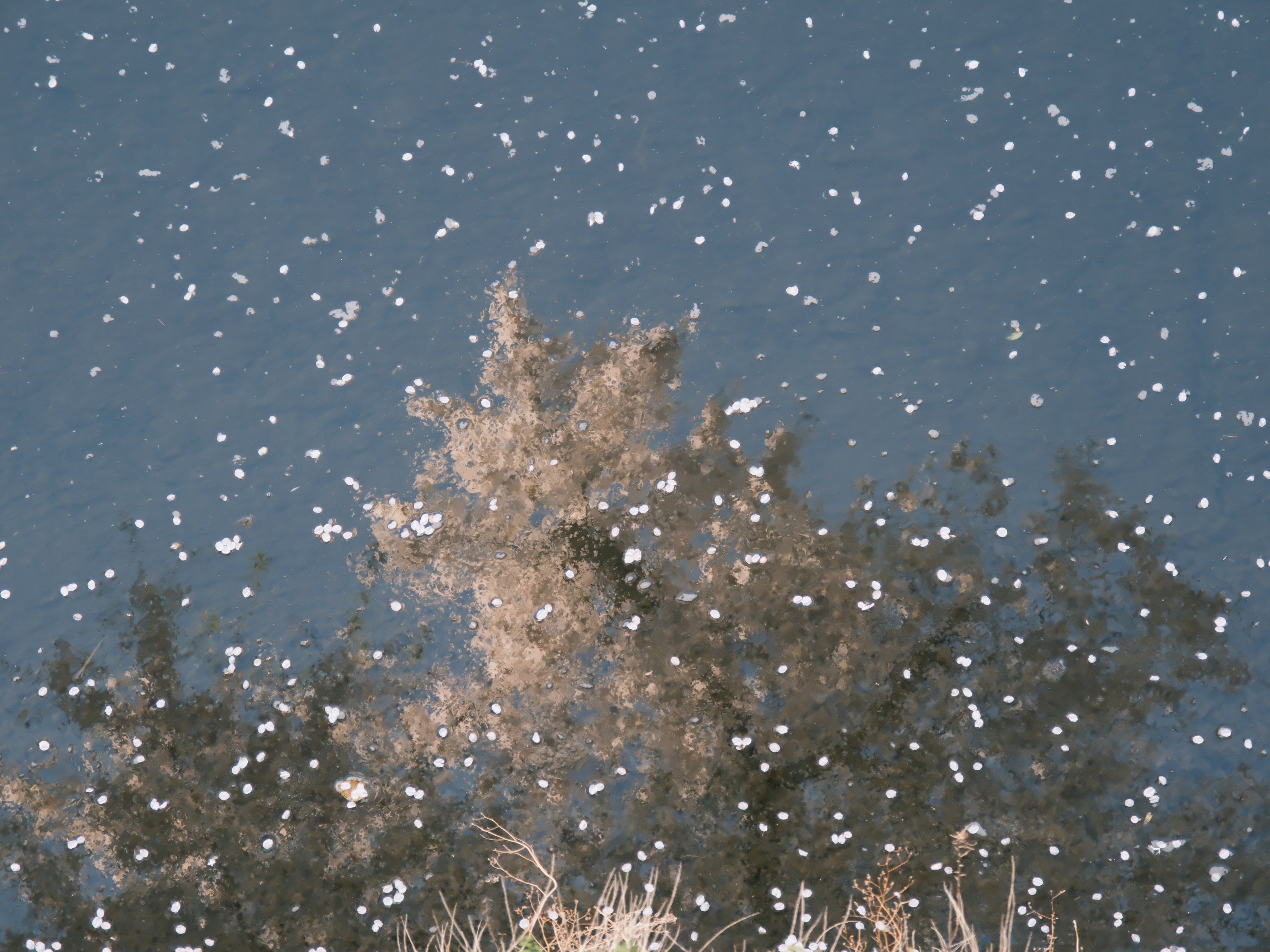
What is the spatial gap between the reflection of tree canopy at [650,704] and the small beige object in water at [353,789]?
0.03m

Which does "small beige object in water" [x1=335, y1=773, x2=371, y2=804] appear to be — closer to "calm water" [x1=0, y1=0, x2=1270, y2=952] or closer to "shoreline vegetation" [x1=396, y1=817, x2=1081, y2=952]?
"calm water" [x1=0, y1=0, x2=1270, y2=952]

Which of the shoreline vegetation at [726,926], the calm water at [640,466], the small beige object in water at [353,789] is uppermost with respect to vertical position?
the calm water at [640,466]

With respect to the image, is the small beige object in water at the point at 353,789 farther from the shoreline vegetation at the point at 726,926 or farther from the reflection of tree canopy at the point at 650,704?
the shoreline vegetation at the point at 726,926

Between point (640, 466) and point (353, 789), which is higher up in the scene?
point (640, 466)

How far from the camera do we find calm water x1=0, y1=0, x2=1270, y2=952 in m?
1.94

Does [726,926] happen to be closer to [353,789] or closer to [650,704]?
[650,704]

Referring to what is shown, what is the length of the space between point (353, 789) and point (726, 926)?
0.95m

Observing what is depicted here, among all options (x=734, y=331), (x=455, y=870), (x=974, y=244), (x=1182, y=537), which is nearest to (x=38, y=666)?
(x=455, y=870)

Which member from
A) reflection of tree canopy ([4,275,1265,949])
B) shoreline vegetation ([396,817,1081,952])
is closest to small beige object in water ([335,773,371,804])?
reflection of tree canopy ([4,275,1265,949])

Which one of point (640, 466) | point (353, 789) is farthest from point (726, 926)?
point (640, 466)

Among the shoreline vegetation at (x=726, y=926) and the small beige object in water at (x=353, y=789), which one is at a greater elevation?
the small beige object in water at (x=353, y=789)

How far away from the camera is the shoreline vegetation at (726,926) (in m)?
1.92

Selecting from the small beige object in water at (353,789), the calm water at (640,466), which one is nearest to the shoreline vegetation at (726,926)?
the calm water at (640,466)

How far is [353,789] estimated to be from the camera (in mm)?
2006
